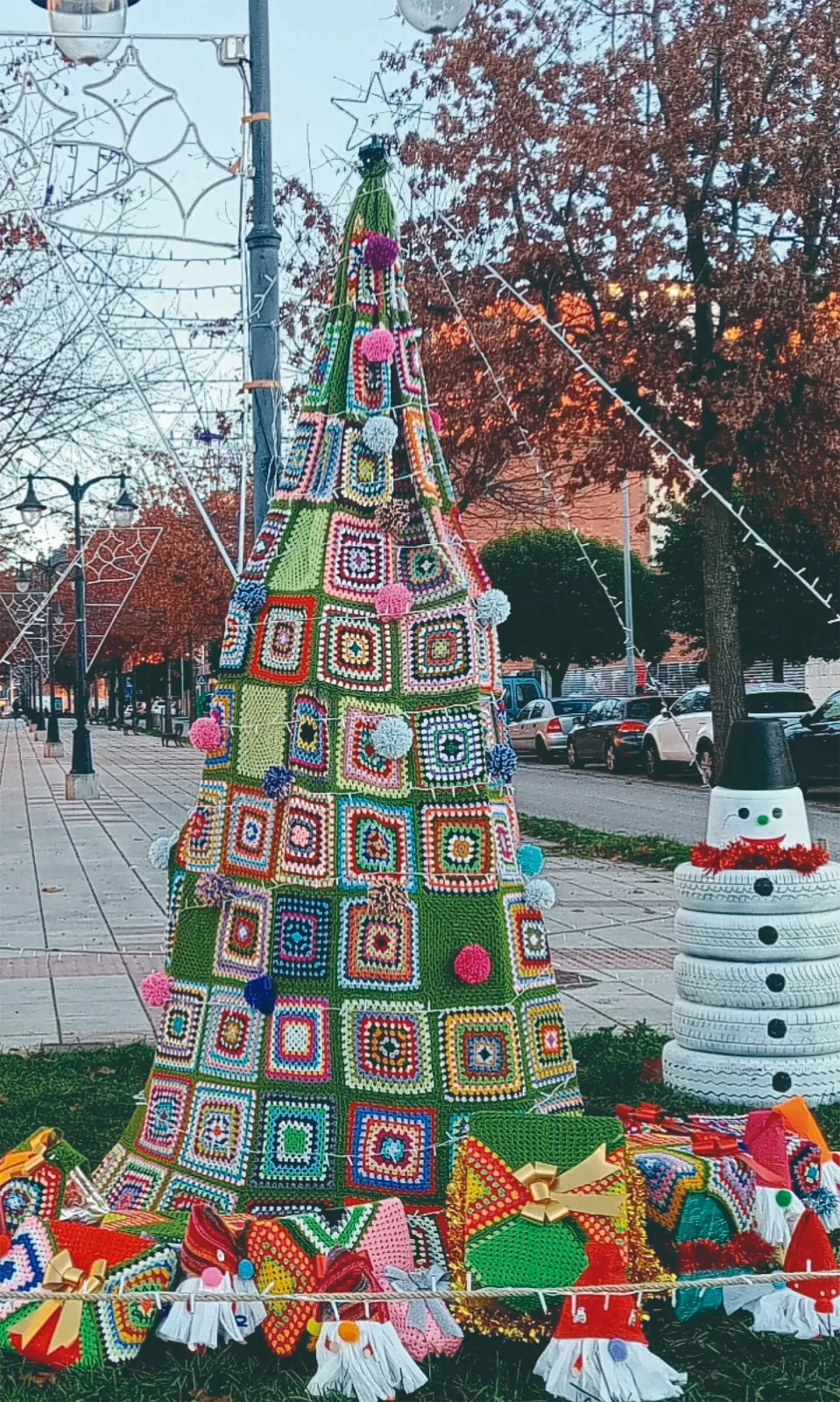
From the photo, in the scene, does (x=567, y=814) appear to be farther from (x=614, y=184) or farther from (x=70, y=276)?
(x=70, y=276)

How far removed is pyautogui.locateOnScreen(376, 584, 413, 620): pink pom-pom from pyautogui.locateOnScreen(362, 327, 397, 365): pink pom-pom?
0.66 metres

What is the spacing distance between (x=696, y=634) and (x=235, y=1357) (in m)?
28.4

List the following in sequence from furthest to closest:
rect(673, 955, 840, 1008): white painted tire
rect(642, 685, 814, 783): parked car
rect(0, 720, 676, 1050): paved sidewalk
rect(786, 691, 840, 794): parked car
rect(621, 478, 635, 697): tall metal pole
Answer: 1. rect(642, 685, 814, 783): parked car
2. rect(786, 691, 840, 794): parked car
3. rect(0, 720, 676, 1050): paved sidewalk
4. rect(621, 478, 635, 697): tall metal pole
5. rect(673, 955, 840, 1008): white painted tire

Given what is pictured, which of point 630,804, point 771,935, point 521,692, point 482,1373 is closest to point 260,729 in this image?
point 482,1373

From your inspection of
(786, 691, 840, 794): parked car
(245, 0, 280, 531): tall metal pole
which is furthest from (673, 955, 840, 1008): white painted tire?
(786, 691, 840, 794): parked car

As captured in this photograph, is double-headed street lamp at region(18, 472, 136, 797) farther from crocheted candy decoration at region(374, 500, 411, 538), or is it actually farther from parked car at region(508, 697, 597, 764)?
crocheted candy decoration at region(374, 500, 411, 538)

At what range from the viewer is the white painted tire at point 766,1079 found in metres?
4.82

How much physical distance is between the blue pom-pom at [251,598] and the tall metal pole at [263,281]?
1.58 meters

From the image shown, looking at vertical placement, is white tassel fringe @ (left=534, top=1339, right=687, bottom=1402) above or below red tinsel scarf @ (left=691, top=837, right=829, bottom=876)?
below

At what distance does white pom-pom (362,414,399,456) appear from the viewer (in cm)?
391

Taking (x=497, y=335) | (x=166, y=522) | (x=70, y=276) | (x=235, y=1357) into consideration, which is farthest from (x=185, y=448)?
(x=166, y=522)

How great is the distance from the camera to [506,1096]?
3.70m

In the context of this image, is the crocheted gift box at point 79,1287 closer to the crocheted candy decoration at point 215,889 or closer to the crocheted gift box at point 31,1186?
the crocheted gift box at point 31,1186

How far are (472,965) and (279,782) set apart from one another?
717mm
